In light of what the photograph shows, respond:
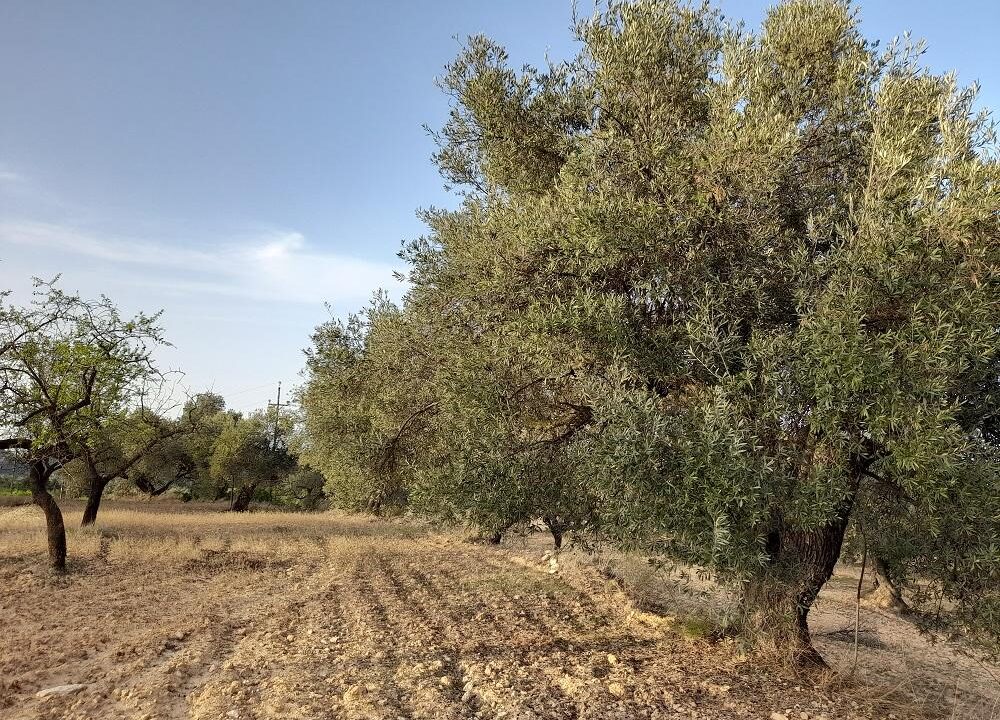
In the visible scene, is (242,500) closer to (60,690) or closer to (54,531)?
(54,531)

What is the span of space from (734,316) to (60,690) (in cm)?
1136

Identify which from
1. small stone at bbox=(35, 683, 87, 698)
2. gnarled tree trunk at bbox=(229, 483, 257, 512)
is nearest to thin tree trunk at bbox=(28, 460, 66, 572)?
small stone at bbox=(35, 683, 87, 698)

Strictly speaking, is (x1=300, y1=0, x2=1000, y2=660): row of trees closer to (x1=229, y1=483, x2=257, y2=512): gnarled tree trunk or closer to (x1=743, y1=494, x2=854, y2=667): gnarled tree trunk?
(x1=743, y1=494, x2=854, y2=667): gnarled tree trunk

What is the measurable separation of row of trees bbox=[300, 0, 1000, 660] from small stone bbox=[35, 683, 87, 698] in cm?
560

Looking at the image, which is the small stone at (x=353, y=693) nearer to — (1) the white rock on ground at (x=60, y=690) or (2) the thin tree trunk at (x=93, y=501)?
(1) the white rock on ground at (x=60, y=690)

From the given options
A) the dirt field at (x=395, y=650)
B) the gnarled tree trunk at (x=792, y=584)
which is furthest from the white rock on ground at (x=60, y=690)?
the gnarled tree trunk at (x=792, y=584)

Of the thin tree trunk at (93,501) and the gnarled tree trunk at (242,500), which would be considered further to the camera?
the gnarled tree trunk at (242,500)

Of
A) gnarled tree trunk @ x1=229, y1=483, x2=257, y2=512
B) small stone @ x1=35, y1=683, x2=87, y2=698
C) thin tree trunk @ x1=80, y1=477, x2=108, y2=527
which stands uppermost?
thin tree trunk @ x1=80, y1=477, x2=108, y2=527

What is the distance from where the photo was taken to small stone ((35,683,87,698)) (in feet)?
27.7

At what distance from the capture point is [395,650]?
424 inches

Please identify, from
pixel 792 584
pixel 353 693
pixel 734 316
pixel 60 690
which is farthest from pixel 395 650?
pixel 734 316

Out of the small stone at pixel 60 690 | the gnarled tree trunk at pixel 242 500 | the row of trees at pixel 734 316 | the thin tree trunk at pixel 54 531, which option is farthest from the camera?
the gnarled tree trunk at pixel 242 500

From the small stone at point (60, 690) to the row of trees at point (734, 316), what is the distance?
5.60 metres

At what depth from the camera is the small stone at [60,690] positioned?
8.44 metres
